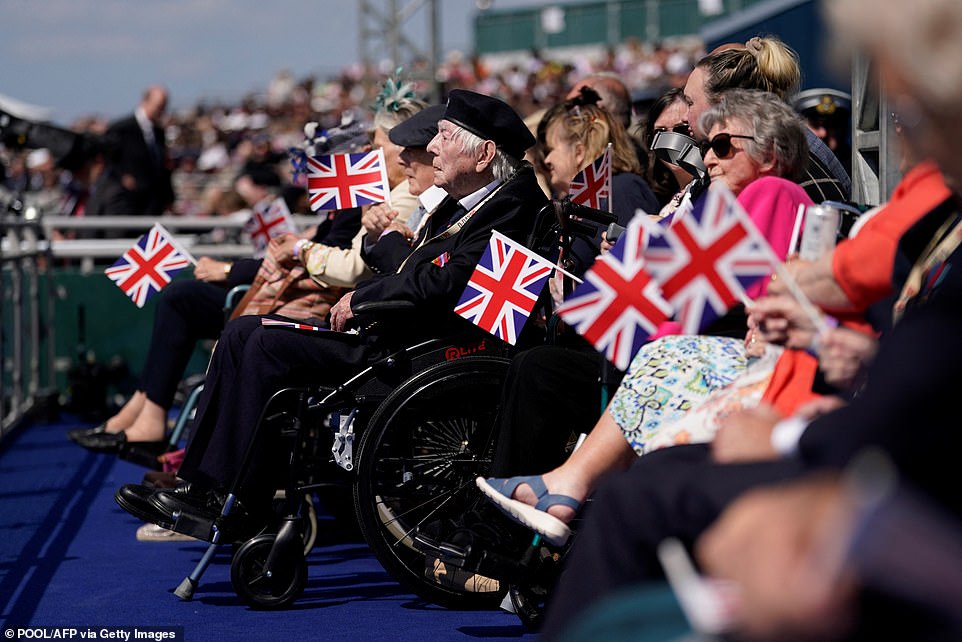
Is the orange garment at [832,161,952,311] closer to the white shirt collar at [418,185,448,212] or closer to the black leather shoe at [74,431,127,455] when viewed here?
the white shirt collar at [418,185,448,212]

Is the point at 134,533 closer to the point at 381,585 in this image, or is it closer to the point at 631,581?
the point at 381,585

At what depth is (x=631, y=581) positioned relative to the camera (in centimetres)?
189

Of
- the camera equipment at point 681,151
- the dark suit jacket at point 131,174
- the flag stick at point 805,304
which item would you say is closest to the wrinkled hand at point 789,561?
the flag stick at point 805,304

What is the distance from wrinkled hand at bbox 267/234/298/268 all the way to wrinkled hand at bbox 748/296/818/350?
9.19 feet

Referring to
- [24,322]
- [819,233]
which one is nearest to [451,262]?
[819,233]

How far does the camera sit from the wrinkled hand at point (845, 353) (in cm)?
211

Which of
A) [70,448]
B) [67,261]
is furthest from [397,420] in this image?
[67,261]

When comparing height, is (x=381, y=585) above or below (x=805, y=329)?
below

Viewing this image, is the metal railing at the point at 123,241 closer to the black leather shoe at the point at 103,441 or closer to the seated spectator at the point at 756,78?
the black leather shoe at the point at 103,441

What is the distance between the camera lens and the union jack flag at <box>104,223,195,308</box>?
538 cm

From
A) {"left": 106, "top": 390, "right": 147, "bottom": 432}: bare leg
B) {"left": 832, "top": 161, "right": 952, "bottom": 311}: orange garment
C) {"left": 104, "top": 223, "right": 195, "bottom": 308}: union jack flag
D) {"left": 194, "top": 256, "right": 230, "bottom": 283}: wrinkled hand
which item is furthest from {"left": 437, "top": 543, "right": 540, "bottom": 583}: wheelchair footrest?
{"left": 106, "top": 390, "right": 147, "bottom": 432}: bare leg

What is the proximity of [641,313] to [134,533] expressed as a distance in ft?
11.0

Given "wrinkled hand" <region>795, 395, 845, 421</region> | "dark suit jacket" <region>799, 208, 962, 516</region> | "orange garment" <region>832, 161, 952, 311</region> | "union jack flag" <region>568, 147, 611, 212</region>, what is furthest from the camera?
"union jack flag" <region>568, 147, 611, 212</region>

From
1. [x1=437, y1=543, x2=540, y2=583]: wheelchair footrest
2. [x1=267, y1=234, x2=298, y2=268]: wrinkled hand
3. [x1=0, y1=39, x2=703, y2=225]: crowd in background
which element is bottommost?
[x1=0, y1=39, x2=703, y2=225]: crowd in background
